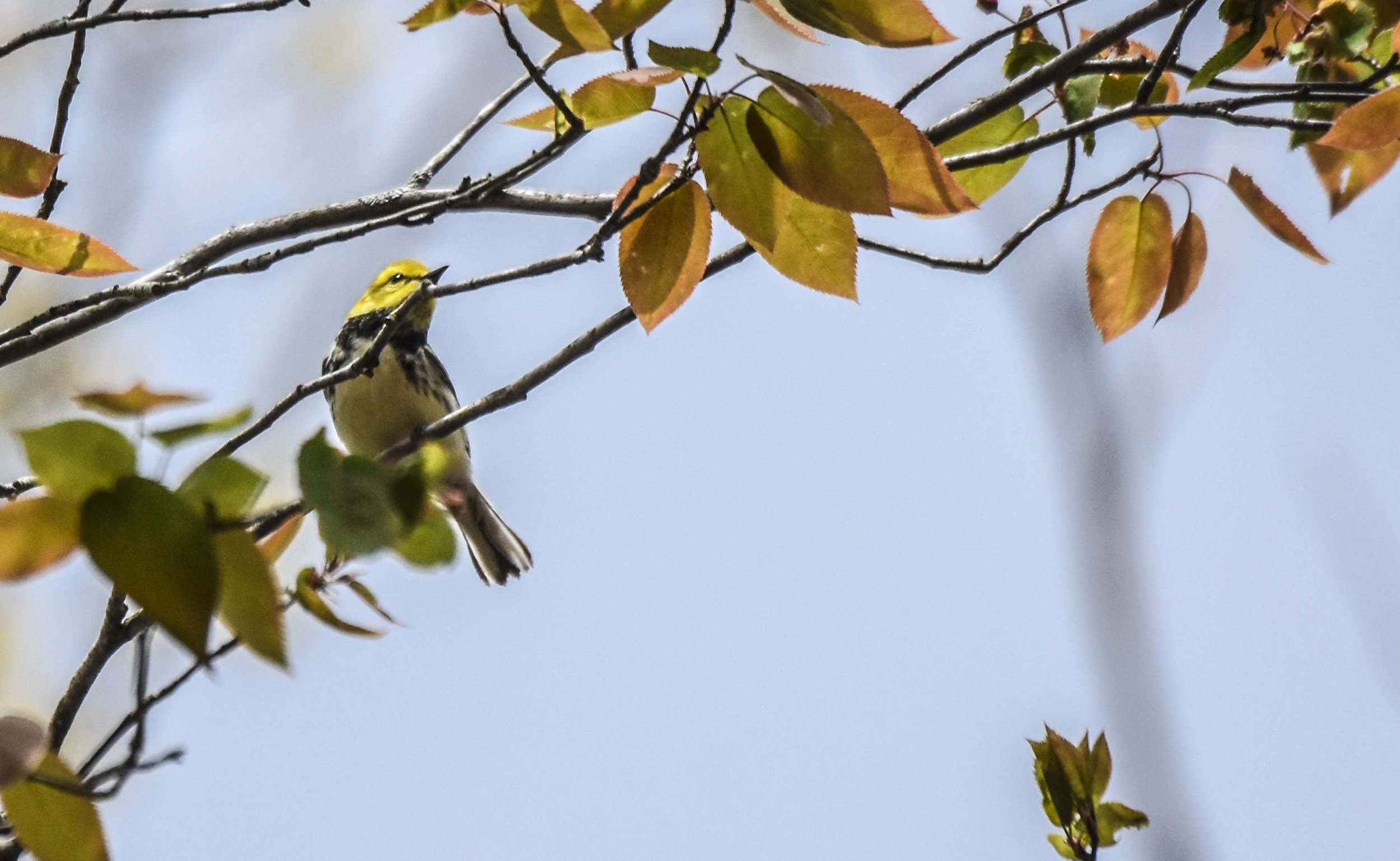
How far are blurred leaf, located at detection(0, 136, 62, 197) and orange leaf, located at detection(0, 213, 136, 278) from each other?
0.03m

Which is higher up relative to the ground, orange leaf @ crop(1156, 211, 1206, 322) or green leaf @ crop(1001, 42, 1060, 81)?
green leaf @ crop(1001, 42, 1060, 81)

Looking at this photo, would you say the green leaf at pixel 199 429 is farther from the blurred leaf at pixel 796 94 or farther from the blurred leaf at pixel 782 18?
the blurred leaf at pixel 782 18

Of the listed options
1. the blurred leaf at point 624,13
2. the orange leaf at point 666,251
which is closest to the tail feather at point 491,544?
the orange leaf at point 666,251

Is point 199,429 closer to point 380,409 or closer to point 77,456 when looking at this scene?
point 77,456

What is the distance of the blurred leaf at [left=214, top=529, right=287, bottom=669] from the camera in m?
0.75

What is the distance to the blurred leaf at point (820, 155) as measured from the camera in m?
1.04

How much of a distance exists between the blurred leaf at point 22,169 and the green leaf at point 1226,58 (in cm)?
120

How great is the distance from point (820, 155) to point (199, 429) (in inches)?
20.9

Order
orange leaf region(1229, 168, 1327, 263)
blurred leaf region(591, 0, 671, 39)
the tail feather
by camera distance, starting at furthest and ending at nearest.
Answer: the tail feather → orange leaf region(1229, 168, 1327, 263) → blurred leaf region(591, 0, 671, 39)

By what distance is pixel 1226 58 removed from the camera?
53.2 inches

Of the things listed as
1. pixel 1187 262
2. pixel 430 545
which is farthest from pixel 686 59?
pixel 1187 262

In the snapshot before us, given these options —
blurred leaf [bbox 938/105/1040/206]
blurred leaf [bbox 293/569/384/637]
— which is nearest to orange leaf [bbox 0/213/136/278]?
blurred leaf [bbox 293/569/384/637]

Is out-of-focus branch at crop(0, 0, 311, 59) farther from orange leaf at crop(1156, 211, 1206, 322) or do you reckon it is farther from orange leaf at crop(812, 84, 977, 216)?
orange leaf at crop(1156, 211, 1206, 322)

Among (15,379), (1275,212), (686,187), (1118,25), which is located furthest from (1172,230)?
(15,379)
